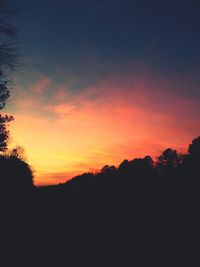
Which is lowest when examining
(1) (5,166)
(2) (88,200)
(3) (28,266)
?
(3) (28,266)

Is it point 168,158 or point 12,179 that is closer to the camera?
point 12,179

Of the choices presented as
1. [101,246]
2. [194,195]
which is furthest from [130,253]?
[194,195]

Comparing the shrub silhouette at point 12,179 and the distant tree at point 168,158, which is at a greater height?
the distant tree at point 168,158

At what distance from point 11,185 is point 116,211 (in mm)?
10727

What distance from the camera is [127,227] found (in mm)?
11586

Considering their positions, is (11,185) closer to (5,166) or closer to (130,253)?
(5,166)

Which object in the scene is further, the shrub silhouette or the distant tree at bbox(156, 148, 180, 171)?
the distant tree at bbox(156, 148, 180, 171)

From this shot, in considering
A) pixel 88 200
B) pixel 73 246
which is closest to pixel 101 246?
pixel 73 246

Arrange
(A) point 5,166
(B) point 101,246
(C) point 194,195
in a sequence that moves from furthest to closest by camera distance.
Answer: (A) point 5,166 < (C) point 194,195 < (B) point 101,246

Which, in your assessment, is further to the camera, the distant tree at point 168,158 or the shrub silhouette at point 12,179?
the distant tree at point 168,158

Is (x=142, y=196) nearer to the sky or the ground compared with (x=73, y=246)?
nearer to the sky

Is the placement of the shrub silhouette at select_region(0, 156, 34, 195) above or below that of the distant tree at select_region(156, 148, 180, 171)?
below

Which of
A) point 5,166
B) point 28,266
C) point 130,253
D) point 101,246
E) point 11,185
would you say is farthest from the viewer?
point 5,166

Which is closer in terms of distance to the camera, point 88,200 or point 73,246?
point 73,246
